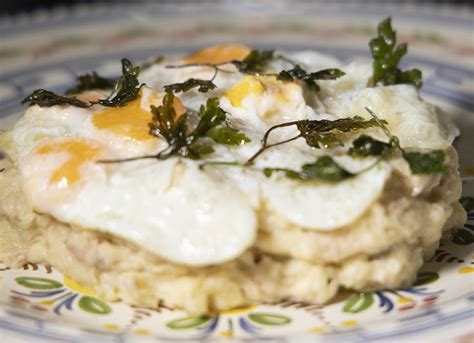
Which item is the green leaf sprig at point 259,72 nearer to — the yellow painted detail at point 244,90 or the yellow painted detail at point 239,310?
the yellow painted detail at point 244,90

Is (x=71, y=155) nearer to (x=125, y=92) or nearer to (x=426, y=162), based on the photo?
(x=125, y=92)

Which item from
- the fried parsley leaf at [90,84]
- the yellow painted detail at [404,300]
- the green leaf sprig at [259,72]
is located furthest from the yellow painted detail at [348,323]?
the fried parsley leaf at [90,84]

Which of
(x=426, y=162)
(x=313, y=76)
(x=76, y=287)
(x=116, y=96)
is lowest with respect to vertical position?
(x=76, y=287)

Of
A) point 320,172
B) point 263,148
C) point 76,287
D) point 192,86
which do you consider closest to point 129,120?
point 192,86

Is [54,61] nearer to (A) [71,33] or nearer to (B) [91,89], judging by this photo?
(A) [71,33]

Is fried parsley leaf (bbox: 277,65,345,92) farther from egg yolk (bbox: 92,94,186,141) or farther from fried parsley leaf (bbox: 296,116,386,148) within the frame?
egg yolk (bbox: 92,94,186,141)

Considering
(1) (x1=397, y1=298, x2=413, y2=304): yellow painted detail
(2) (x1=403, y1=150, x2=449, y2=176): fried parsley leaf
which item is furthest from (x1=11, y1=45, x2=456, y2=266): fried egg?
(1) (x1=397, y1=298, x2=413, y2=304): yellow painted detail

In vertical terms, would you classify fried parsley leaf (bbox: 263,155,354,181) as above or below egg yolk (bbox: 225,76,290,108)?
below

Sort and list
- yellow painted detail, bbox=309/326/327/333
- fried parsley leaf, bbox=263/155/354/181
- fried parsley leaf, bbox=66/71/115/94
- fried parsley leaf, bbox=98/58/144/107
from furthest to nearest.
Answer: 1. fried parsley leaf, bbox=66/71/115/94
2. fried parsley leaf, bbox=98/58/144/107
3. fried parsley leaf, bbox=263/155/354/181
4. yellow painted detail, bbox=309/326/327/333
